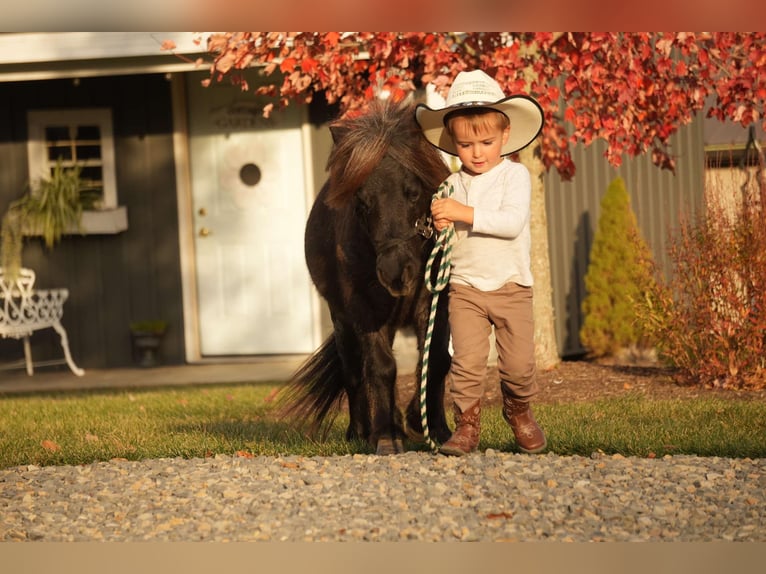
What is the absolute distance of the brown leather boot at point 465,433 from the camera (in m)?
4.41

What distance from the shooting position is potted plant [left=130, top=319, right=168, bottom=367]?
10.9 metres

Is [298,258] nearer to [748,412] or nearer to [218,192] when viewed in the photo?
[218,192]

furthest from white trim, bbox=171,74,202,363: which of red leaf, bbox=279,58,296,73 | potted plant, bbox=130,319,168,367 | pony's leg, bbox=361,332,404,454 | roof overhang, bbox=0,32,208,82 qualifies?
pony's leg, bbox=361,332,404,454

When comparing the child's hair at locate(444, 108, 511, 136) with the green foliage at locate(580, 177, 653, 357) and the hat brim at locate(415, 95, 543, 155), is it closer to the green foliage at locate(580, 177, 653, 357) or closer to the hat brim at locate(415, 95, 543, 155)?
the hat brim at locate(415, 95, 543, 155)

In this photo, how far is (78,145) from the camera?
37.0 ft

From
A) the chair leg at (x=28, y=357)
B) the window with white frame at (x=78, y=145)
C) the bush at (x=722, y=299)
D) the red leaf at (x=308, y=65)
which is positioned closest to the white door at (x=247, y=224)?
the window with white frame at (x=78, y=145)

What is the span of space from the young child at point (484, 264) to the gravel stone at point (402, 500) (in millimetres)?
284

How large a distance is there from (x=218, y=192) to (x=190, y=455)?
6.28 metres

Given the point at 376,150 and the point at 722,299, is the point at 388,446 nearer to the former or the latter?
the point at 376,150

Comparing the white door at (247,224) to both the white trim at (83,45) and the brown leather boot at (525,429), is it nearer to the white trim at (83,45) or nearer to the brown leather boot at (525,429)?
the white trim at (83,45)

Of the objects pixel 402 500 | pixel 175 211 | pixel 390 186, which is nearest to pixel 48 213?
pixel 175 211

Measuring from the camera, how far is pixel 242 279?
436 inches

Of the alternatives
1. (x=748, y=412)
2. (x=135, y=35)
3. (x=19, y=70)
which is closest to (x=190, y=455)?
(x=748, y=412)

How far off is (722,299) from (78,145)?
22.7ft
